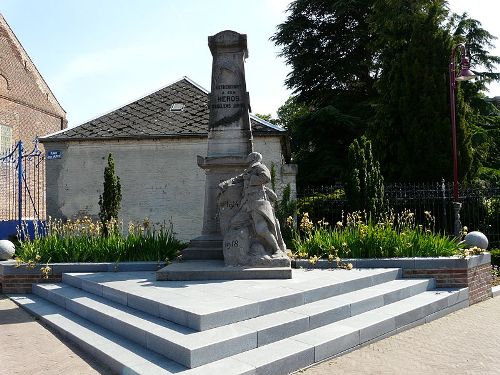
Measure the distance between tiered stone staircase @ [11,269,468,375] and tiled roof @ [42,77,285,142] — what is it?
7.92 meters

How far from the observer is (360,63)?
23906 mm

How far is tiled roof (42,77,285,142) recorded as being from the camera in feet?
48.6

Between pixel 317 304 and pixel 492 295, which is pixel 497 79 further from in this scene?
pixel 317 304

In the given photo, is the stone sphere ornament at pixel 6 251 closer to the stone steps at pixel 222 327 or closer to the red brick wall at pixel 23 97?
the stone steps at pixel 222 327

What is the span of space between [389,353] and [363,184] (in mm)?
8219

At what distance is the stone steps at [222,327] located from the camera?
171 inches

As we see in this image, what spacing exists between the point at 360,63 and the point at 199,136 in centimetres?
1281

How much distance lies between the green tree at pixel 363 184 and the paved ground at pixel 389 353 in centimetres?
647

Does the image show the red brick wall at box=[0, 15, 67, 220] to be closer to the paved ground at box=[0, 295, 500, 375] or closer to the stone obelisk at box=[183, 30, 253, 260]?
the stone obelisk at box=[183, 30, 253, 260]

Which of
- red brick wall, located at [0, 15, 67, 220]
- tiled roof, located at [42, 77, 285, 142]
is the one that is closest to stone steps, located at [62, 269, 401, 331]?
tiled roof, located at [42, 77, 285, 142]

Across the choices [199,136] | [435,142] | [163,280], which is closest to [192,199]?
[199,136]

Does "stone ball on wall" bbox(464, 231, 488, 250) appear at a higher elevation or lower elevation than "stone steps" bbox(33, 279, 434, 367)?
higher

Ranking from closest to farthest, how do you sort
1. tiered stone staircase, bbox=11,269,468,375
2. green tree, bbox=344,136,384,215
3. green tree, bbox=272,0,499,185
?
tiered stone staircase, bbox=11,269,468,375 → green tree, bbox=344,136,384,215 → green tree, bbox=272,0,499,185

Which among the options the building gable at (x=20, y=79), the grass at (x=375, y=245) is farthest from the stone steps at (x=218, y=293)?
the building gable at (x=20, y=79)
